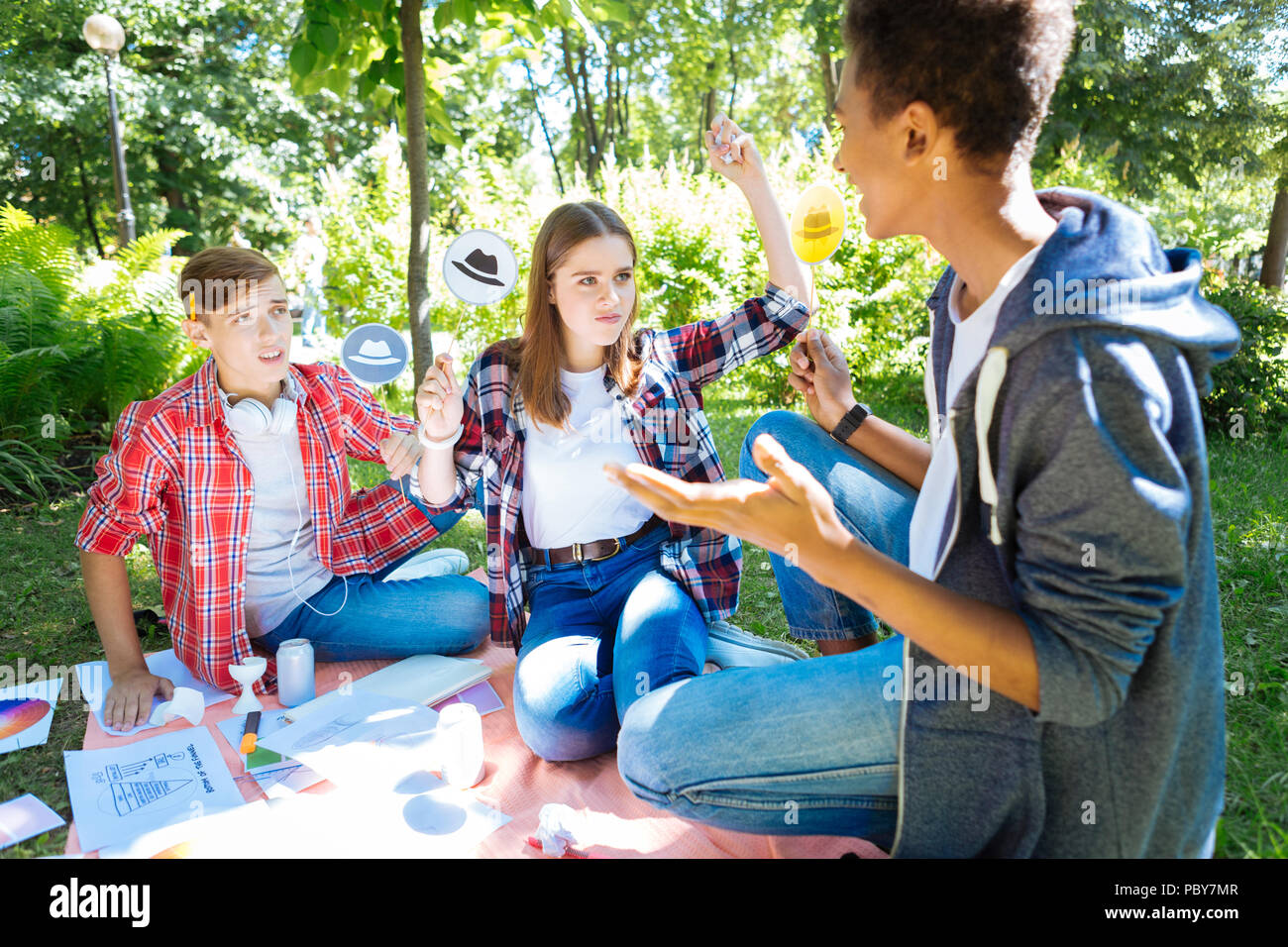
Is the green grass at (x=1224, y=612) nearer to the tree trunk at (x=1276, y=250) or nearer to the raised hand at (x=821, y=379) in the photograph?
the raised hand at (x=821, y=379)

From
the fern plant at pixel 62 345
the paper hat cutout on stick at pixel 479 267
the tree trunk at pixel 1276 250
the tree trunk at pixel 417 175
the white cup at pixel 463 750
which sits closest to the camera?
the white cup at pixel 463 750

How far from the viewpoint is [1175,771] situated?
1.50 metres

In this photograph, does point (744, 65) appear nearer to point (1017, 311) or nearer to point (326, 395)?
point (326, 395)

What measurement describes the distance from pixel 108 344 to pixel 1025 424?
6.16 m

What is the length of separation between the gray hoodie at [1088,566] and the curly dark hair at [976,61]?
0.22 meters

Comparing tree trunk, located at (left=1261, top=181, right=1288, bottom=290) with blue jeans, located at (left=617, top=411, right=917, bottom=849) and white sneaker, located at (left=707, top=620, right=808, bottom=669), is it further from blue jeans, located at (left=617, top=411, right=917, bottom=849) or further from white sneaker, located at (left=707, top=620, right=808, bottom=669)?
blue jeans, located at (left=617, top=411, right=917, bottom=849)

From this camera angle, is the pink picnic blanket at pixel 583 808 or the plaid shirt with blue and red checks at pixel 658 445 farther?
the plaid shirt with blue and red checks at pixel 658 445

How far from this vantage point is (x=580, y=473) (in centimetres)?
285

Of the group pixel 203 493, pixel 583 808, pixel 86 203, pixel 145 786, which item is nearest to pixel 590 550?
pixel 583 808

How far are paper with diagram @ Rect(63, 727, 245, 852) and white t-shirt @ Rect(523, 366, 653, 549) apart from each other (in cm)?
118

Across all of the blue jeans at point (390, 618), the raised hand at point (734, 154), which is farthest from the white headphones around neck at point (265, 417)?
the raised hand at point (734, 154)

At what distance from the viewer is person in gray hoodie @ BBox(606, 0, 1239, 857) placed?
135cm

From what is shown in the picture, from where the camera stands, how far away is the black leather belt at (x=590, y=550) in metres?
2.87
